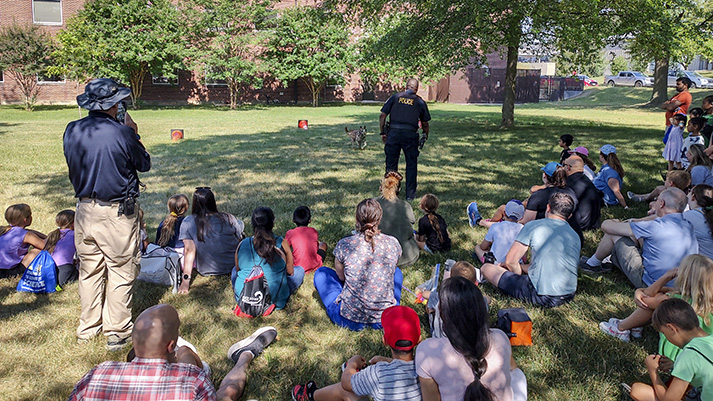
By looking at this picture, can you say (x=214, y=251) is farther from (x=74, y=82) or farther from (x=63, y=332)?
(x=74, y=82)

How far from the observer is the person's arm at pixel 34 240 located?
17.5 feet

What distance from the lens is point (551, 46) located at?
1959cm

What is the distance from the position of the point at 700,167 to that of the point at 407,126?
165 inches

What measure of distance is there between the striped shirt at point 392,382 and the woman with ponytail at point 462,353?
12cm

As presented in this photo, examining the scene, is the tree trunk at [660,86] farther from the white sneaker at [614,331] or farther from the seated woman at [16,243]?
the seated woman at [16,243]

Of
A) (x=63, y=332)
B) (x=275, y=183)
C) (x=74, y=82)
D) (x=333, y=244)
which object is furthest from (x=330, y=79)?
(x=63, y=332)

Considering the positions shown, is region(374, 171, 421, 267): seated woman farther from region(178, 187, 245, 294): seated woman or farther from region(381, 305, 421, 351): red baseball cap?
region(381, 305, 421, 351): red baseball cap

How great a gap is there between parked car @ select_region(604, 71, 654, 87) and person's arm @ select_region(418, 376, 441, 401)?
177 ft

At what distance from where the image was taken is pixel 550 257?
4.60 metres

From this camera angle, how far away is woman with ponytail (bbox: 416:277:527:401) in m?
2.68

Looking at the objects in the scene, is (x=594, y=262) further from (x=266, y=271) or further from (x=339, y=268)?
(x=266, y=271)

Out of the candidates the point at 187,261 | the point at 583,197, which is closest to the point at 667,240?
the point at 583,197

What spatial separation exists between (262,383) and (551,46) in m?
19.2

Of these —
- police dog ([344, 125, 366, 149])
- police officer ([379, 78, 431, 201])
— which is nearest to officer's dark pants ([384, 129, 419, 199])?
police officer ([379, 78, 431, 201])
